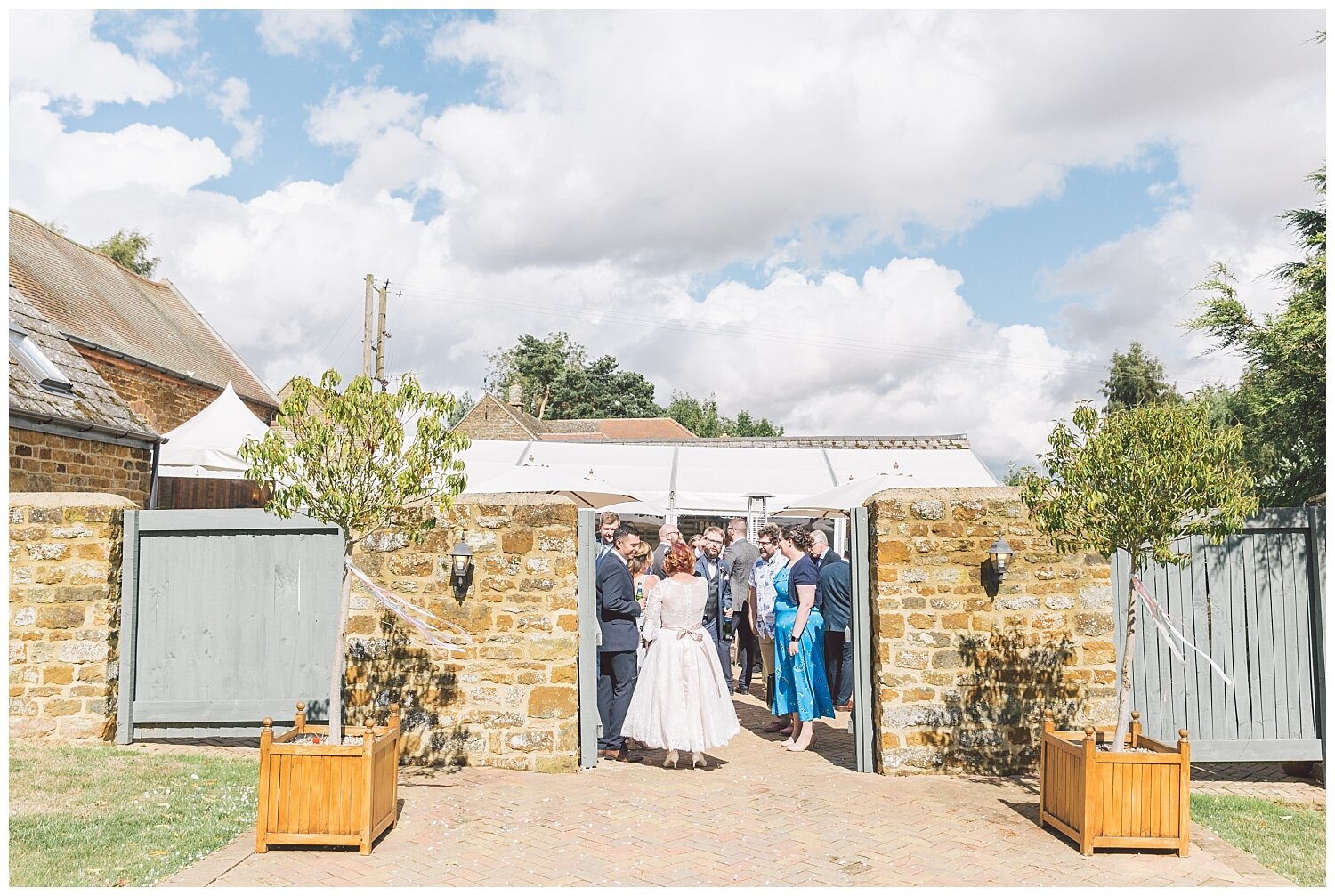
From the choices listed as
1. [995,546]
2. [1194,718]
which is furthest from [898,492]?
[1194,718]

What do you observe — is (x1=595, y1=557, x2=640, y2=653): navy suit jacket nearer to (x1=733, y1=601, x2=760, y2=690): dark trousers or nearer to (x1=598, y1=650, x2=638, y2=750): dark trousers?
(x1=598, y1=650, x2=638, y2=750): dark trousers

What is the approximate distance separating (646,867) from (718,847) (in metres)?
0.53

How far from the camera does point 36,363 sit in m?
12.1

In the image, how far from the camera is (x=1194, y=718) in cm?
704

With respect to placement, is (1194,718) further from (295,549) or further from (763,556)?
(295,549)

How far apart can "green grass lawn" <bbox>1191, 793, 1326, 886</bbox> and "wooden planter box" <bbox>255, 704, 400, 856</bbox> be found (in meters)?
4.81

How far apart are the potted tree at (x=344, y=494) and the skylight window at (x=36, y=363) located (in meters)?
7.98

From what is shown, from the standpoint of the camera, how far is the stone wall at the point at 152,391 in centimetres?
1919

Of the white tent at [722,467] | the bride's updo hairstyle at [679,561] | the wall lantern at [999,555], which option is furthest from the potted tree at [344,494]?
the white tent at [722,467]

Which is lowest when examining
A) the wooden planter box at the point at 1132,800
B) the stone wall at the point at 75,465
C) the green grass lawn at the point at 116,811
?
the green grass lawn at the point at 116,811

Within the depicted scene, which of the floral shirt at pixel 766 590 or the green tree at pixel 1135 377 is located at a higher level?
the green tree at pixel 1135 377

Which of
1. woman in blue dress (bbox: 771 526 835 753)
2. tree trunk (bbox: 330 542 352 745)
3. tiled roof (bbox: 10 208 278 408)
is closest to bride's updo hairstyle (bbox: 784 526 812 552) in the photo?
woman in blue dress (bbox: 771 526 835 753)

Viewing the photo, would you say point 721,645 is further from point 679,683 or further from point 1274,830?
point 1274,830

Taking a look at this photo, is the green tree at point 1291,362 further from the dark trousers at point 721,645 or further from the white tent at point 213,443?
the white tent at point 213,443
